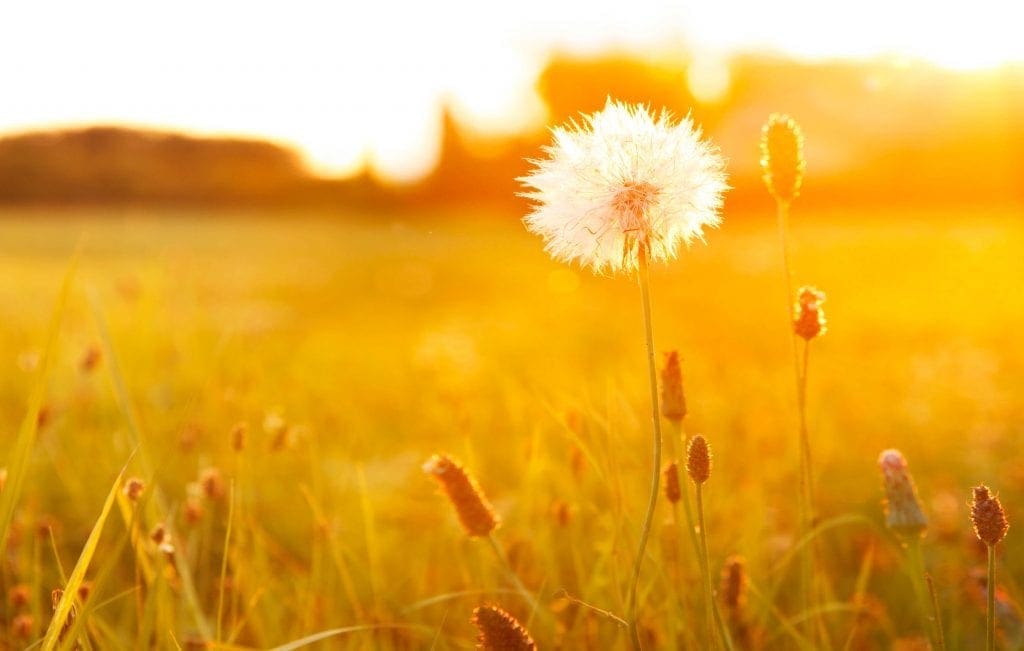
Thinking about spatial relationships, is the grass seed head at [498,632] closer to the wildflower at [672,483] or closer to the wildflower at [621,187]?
the wildflower at [672,483]

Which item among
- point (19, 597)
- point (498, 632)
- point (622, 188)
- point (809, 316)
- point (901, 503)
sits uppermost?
point (622, 188)

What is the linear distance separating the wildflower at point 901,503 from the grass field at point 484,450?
358mm

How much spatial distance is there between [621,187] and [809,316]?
1.12 ft

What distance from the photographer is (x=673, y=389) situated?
129 centimetres

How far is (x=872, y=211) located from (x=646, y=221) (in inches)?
727

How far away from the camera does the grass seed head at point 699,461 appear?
1.16 m

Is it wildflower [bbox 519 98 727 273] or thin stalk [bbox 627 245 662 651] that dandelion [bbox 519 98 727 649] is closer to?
wildflower [bbox 519 98 727 273]

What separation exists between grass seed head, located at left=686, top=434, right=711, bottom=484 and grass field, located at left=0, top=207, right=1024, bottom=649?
213 mm

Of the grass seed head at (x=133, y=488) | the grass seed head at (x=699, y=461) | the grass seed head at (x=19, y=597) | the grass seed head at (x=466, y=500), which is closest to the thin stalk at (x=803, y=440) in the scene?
the grass seed head at (x=699, y=461)

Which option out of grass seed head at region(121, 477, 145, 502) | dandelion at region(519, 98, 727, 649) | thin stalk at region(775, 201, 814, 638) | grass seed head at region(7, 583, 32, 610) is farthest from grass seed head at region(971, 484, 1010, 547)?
grass seed head at region(7, 583, 32, 610)

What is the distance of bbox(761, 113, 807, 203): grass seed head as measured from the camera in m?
1.38

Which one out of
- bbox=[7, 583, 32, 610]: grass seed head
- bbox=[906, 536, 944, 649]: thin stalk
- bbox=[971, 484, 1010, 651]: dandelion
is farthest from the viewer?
bbox=[7, 583, 32, 610]: grass seed head

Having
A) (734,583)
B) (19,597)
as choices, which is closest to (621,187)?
(734,583)

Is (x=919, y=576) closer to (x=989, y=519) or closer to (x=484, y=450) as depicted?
(x=989, y=519)
